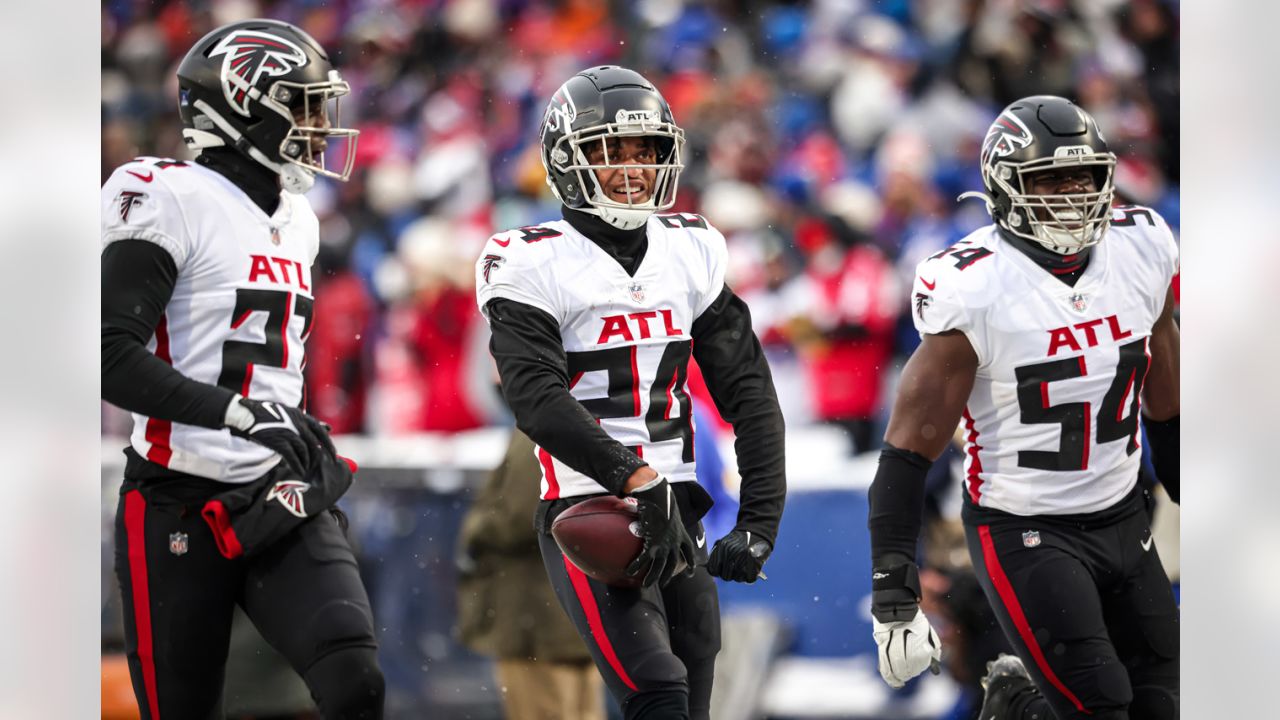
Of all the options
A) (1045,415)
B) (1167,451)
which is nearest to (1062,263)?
(1045,415)

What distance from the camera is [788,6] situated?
3693 mm

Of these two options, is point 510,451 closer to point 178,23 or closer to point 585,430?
point 585,430

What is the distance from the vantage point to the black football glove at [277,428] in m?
2.67

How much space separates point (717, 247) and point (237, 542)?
1.01 metres

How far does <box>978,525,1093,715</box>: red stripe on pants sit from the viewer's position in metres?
2.94

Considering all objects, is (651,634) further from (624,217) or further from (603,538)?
(624,217)

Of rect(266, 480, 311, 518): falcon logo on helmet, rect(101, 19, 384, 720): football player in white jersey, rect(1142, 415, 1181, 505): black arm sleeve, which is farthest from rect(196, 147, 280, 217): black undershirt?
rect(1142, 415, 1181, 505): black arm sleeve

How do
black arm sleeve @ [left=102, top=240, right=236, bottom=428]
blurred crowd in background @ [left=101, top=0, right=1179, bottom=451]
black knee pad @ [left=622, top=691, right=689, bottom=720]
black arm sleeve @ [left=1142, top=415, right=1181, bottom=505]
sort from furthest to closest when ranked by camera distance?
1. blurred crowd in background @ [left=101, top=0, right=1179, bottom=451]
2. black arm sleeve @ [left=1142, top=415, right=1181, bottom=505]
3. black arm sleeve @ [left=102, top=240, right=236, bottom=428]
4. black knee pad @ [left=622, top=691, right=689, bottom=720]

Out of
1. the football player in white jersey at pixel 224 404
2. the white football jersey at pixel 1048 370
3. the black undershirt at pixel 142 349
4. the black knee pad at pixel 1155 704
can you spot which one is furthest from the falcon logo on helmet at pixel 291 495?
the black knee pad at pixel 1155 704

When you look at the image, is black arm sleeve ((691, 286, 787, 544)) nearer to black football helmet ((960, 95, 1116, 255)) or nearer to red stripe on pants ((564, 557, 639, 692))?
red stripe on pants ((564, 557, 639, 692))

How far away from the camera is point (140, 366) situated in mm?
2660

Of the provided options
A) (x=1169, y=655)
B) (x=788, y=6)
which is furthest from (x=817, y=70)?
(x=1169, y=655)

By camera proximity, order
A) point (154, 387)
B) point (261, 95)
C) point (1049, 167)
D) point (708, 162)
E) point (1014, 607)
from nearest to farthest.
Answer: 1. point (154, 387)
2. point (261, 95)
3. point (1014, 607)
4. point (1049, 167)
5. point (708, 162)

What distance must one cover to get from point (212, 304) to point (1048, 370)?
155cm
